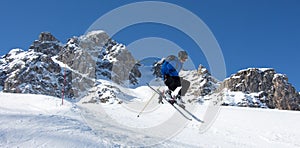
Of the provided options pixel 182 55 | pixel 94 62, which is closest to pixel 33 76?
pixel 94 62

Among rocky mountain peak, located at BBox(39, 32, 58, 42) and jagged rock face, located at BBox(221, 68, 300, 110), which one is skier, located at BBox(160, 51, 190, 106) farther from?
rocky mountain peak, located at BBox(39, 32, 58, 42)

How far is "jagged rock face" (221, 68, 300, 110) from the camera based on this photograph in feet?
433

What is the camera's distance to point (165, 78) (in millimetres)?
10422

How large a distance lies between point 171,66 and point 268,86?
143897mm

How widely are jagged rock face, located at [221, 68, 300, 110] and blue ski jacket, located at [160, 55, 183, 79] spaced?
448 feet

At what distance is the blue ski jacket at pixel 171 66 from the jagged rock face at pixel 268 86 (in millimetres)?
136678

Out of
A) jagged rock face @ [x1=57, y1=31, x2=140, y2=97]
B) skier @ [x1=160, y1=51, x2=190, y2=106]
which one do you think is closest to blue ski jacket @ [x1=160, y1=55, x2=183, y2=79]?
skier @ [x1=160, y1=51, x2=190, y2=106]

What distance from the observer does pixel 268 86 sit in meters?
140

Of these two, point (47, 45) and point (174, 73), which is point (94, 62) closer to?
point (47, 45)

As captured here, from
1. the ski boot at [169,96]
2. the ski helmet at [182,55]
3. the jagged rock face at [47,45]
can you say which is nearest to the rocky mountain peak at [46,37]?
the jagged rock face at [47,45]

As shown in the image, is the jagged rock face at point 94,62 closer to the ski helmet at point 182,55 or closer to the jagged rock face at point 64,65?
the jagged rock face at point 64,65

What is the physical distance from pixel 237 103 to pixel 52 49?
120 meters

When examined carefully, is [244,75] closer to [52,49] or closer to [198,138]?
[52,49]

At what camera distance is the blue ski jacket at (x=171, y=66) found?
10232mm
